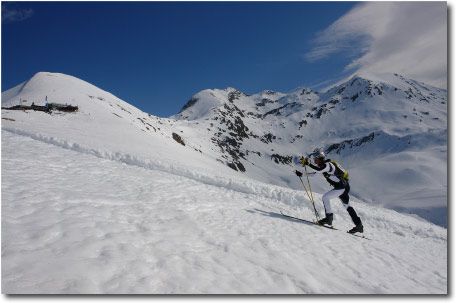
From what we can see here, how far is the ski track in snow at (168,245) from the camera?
4133 millimetres

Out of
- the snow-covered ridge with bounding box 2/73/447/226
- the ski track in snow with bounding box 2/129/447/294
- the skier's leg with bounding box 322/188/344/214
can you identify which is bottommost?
the ski track in snow with bounding box 2/129/447/294

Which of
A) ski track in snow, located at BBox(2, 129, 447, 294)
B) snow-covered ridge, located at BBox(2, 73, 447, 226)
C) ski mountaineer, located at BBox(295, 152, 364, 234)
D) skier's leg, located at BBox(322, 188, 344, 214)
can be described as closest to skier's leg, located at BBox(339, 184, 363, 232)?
ski mountaineer, located at BBox(295, 152, 364, 234)

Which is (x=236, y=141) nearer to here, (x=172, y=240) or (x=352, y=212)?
(x=352, y=212)

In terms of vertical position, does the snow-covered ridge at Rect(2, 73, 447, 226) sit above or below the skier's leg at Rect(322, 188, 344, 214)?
above

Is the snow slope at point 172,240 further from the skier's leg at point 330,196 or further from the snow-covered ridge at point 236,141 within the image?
the snow-covered ridge at point 236,141

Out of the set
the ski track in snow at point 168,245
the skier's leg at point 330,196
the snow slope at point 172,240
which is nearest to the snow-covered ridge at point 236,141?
the snow slope at point 172,240

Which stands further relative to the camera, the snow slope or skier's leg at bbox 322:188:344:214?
skier's leg at bbox 322:188:344:214

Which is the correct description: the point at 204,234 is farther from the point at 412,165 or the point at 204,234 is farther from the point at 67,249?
the point at 412,165

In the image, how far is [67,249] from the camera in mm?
4574

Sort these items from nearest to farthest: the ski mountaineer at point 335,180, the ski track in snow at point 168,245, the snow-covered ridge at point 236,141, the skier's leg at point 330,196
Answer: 1. the ski track in snow at point 168,245
2. the ski mountaineer at point 335,180
3. the skier's leg at point 330,196
4. the snow-covered ridge at point 236,141

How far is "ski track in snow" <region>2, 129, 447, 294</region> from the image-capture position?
163 inches

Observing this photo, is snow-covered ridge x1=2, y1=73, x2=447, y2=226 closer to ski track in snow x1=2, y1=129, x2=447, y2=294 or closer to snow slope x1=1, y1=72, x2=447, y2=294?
snow slope x1=1, y1=72, x2=447, y2=294

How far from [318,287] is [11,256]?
5.85m

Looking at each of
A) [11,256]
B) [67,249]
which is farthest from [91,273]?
[11,256]
